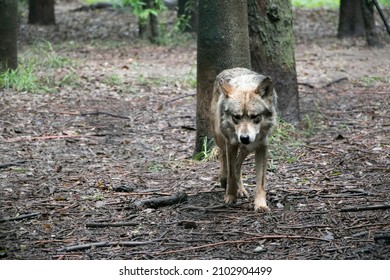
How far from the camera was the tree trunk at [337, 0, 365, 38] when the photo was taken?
20.5 m

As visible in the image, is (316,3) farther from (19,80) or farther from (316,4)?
(19,80)

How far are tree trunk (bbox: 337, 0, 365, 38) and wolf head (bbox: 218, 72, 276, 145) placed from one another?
47.1 feet

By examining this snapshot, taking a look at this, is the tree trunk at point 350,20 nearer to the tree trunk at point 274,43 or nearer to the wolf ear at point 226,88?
the tree trunk at point 274,43

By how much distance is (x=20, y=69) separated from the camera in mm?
14008

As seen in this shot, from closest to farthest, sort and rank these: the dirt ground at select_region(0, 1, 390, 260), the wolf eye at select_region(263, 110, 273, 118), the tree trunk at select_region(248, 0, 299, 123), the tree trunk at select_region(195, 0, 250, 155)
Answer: the dirt ground at select_region(0, 1, 390, 260) < the wolf eye at select_region(263, 110, 273, 118) < the tree trunk at select_region(195, 0, 250, 155) < the tree trunk at select_region(248, 0, 299, 123)

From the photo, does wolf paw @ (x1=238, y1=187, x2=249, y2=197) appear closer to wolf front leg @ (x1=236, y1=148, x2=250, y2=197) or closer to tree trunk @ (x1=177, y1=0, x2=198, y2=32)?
wolf front leg @ (x1=236, y1=148, x2=250, y2=197)

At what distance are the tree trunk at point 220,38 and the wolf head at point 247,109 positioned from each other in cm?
193

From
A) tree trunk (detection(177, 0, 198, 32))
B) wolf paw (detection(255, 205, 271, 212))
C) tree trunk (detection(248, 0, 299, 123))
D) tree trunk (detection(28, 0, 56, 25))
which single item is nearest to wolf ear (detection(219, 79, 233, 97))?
wolf paw (detection(255, 205, 271, 212))

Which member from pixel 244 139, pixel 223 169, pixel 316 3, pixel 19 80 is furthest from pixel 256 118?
pixel 316 3

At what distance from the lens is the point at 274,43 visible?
10547 mm

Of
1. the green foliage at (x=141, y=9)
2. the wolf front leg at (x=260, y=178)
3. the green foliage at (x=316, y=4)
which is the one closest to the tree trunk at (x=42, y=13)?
the green foliage at (x=141, y=9)

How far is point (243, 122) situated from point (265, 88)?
394mm

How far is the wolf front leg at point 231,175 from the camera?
278 inches

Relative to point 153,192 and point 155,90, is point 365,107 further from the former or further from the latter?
point 153,192
